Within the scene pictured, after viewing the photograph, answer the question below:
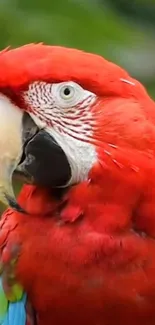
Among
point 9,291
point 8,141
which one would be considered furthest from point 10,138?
point 9,291

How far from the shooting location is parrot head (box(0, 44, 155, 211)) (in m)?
1.87

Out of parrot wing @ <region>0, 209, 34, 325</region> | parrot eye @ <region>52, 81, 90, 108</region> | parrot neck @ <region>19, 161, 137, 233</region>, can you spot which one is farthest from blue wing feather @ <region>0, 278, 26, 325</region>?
parrot eye @ <region>52, 81, 90, 108</region>

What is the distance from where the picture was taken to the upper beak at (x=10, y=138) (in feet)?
6.15

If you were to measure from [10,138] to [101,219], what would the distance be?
208 millimetres

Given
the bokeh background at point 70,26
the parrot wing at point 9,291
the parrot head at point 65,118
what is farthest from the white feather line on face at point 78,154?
the bokeh background at point 70,26

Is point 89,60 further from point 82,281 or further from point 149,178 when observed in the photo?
point 82,281

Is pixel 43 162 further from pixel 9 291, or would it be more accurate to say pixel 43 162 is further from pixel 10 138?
pixel 9 291

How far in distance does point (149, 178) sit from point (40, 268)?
0.80 feet

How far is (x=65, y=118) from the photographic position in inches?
75.8

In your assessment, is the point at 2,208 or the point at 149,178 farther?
the point at 2,208

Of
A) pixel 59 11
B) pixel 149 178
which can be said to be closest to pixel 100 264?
pixel 149 178

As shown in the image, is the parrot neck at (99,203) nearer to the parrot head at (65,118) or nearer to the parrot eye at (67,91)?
the parrot head at (65,118)

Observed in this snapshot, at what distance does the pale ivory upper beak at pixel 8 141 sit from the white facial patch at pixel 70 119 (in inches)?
1.2

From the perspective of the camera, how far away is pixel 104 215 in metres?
1.93
